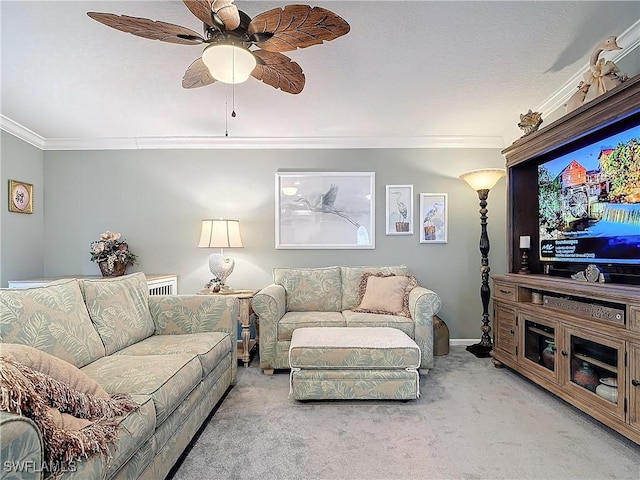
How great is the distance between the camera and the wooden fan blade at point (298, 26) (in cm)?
148

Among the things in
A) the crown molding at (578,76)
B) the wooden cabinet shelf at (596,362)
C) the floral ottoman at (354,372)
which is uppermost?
the crown molding at (578,76)

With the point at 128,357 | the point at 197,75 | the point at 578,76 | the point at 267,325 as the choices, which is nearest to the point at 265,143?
the point at 197,75

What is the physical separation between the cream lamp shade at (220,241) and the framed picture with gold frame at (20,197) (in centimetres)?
191

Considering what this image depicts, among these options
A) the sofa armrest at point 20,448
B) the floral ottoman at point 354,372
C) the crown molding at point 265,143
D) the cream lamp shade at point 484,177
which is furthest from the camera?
the crown molding at point 265,143

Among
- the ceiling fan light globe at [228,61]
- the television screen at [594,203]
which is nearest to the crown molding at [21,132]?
the ceiling fan light globe at [228,61]

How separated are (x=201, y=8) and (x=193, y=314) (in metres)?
2.02

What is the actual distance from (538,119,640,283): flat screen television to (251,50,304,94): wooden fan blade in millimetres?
2041

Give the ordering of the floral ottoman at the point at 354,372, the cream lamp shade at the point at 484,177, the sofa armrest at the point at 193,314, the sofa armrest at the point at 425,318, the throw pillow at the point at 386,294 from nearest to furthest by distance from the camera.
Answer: the floral ottoman at the point at 354,372, the sofa armrest at the point at 193,314, the sofa armrest at the point at 425,318, the throw pillow at the point at 386,294, the cream lamp shade at the point at 484,177

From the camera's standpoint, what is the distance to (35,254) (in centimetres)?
385

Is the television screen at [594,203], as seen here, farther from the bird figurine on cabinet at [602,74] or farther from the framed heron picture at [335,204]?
the framed heron picture at [335,204]

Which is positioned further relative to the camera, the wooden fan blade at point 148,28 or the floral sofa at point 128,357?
the wooden fan blade at point 148,28

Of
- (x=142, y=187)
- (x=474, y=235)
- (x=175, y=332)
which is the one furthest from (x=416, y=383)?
(x=142, y=187)

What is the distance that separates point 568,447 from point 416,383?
0.88 meters

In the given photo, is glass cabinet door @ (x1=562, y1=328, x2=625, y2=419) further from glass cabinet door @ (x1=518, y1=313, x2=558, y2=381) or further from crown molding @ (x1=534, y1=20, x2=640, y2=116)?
crown molding @ (x1=534, y1=20, x2=640, y2=116)
